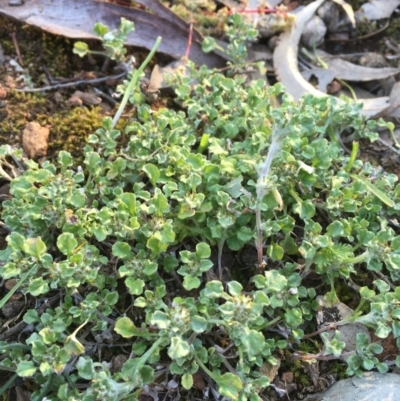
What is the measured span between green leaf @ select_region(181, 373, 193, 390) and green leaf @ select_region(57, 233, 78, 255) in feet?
2.00

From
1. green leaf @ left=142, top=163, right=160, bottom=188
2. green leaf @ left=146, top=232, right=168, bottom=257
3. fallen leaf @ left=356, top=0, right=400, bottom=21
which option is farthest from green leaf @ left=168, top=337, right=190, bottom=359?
fallen leaf @ left=356, top=0, right=400, bottom=21

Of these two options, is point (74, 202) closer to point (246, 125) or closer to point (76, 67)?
point (246, 125)

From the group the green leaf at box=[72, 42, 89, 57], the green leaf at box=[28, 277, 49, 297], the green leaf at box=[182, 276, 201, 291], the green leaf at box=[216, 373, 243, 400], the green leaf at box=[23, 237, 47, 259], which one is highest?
the green leaf at box=[72, 42, 89, 57]

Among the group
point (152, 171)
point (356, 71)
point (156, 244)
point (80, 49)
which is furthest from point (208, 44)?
point (156, 244)

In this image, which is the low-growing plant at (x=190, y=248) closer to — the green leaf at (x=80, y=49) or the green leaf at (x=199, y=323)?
the green leaf at (x=199, y=323)

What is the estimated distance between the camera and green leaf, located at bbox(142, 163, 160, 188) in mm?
2230

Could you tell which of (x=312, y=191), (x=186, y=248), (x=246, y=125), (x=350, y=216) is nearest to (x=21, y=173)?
(x=186, y=248)

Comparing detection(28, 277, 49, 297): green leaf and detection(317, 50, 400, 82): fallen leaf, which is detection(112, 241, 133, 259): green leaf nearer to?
detection(28, 277, 49, 297): green leaf

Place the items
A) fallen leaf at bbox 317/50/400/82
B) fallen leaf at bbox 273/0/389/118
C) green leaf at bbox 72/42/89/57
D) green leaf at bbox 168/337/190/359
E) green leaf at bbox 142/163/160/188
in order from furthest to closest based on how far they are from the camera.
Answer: fallen leaf at bbox 317/50/400/82
fallen leaf at bbox 273/0/389/118
green leaf at bbox 72/42/89/57
green leaf at bbox 142/163/160/188
green leaf at bbox 168/337/190/359

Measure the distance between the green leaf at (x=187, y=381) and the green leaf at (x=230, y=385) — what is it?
0.10 meters

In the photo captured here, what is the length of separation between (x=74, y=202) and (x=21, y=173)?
0.44m

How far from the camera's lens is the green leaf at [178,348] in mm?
1769

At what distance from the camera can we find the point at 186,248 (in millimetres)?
2289

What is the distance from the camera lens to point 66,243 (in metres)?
2.03
